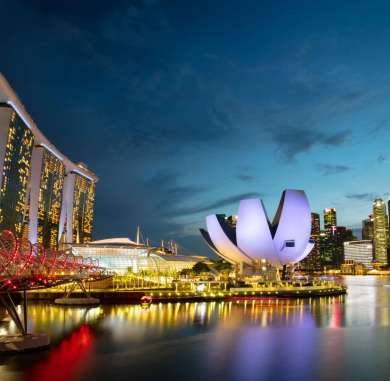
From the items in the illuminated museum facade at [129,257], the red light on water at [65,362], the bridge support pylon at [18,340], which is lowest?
the red light on water at [65,362]

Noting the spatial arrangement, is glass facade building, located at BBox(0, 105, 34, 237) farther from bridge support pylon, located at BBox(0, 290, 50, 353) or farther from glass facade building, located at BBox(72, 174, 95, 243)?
bridge support pylon, located at BBox(0, 290, 50, 353)

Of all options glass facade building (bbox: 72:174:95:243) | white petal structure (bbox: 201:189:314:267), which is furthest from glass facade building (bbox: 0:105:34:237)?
glass facade building (bbox: 72:174:95:243)

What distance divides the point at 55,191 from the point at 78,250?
13957 millimetres

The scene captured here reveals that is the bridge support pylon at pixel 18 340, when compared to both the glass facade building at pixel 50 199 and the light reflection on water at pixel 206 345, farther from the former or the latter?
the glass facade building at pixel 50 199

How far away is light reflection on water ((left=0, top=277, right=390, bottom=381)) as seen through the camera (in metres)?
10.4

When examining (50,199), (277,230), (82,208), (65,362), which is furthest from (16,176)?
(82,208)

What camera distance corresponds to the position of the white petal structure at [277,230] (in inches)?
1473

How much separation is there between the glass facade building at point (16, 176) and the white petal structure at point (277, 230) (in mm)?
19907

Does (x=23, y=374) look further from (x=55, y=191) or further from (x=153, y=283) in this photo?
(x=55, y=191)

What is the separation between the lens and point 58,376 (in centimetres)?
992

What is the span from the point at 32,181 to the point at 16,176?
5.37 metres

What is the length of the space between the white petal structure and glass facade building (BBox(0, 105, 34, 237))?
65.3ft

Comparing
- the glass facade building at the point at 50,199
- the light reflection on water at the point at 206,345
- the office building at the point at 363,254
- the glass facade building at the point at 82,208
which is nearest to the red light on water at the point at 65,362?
the light reflection on water at the point at 206,345

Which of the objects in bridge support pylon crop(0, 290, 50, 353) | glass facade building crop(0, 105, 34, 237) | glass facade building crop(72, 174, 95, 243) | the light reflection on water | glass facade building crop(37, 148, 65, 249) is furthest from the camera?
glass facade building crop(72, 174, 95, 243)
